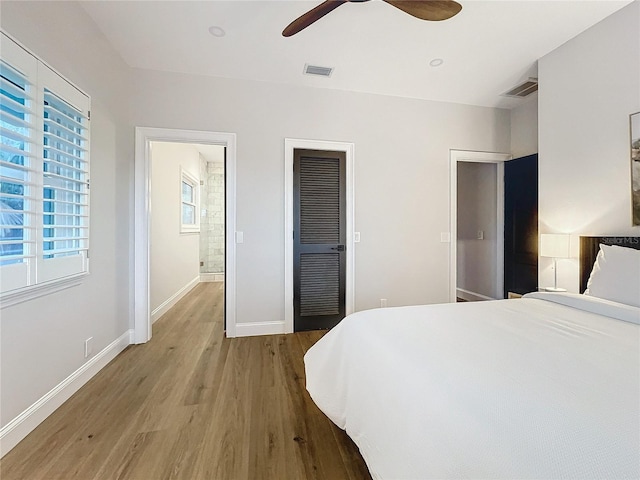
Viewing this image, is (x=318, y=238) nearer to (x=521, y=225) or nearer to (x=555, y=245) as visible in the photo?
(x=555, y=245)

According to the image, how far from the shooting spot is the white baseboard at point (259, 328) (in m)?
2.97

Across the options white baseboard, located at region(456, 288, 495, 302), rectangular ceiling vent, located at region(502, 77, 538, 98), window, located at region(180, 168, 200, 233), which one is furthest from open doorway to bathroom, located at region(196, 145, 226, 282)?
rectangular ceiling vent, located at region(502, 77, 538, 98)

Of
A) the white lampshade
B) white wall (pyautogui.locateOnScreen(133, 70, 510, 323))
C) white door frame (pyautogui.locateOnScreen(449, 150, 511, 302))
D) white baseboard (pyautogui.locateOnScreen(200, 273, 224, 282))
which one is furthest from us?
white baseboard (pyautogui.locateOnScreen(200, 273, 224, 282))

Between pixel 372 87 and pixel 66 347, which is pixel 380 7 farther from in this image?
pixel 66 347

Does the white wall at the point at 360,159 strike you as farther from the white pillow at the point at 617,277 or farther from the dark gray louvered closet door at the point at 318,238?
the white pillow at the point at 617,277

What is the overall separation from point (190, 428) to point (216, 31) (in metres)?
2.91

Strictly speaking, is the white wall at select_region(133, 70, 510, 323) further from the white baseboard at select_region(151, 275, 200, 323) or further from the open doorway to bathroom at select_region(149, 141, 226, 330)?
the white baseboard at select_region(151, 275, 200, 323)

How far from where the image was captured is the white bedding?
24.5 inches

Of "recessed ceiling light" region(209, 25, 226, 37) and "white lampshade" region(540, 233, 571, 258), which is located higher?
"recessed ceiling light" region(209, 25, 226, 37)

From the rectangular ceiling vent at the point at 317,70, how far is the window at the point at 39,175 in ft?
6.33

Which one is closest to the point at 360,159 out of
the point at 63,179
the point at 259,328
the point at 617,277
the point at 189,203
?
the point at 259,328

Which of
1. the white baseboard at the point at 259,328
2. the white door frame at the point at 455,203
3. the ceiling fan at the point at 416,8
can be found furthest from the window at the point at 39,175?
the white door frame at the point at 455,203

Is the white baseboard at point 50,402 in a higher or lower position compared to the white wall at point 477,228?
lower

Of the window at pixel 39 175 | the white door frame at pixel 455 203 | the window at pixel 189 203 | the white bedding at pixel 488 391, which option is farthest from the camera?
the window at pixel 189 203
